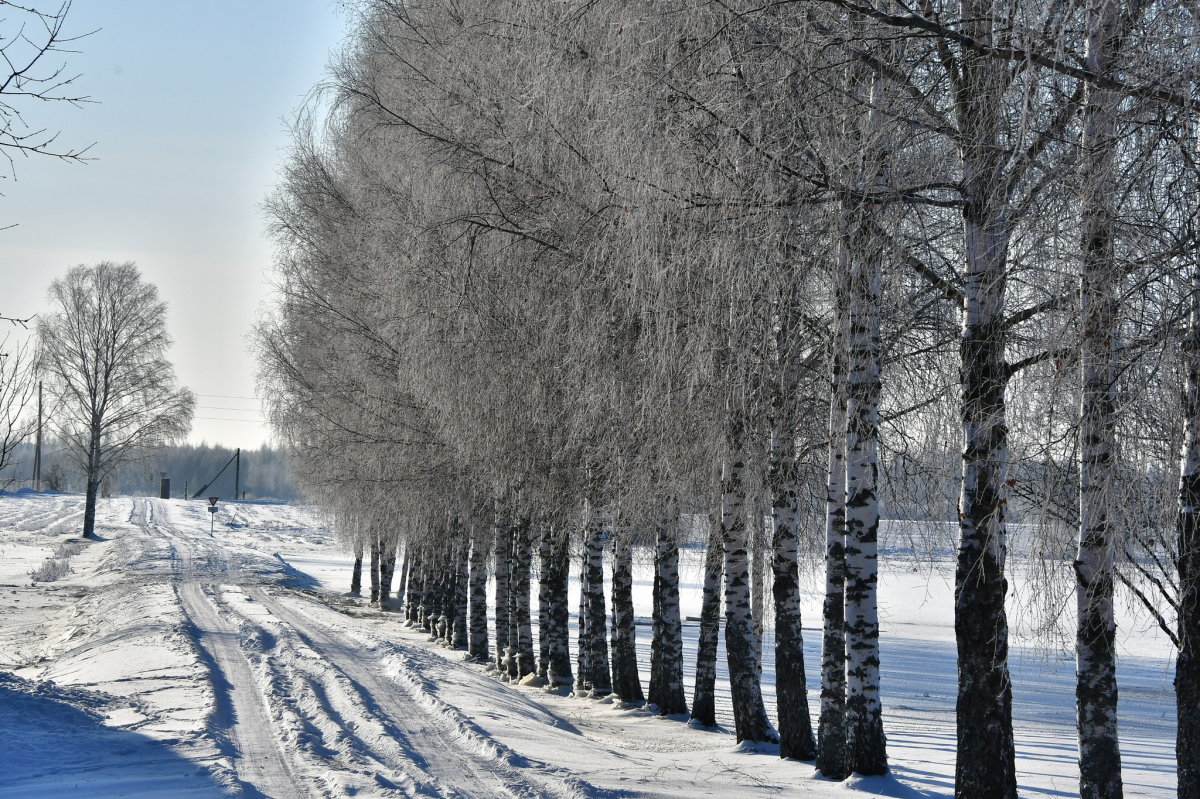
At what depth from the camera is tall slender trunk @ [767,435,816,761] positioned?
986cm

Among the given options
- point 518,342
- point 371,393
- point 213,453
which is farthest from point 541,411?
point 213,453

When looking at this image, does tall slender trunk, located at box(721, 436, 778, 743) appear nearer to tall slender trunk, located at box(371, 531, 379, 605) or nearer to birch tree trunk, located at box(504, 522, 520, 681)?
birch tree trunk, located at box(504, 522, 520, 681)

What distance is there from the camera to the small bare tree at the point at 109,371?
45.2 m

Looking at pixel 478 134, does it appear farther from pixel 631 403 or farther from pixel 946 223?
pixel 946 223

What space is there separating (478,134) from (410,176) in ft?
10.4

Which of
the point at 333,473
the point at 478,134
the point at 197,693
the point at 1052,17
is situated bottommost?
the point at 197,693

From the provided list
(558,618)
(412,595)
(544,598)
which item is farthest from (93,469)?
(558,618)

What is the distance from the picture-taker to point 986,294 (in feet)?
21.1

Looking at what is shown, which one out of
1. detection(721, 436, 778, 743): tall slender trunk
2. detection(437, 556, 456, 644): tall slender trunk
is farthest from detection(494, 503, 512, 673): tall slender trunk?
detection(721, 436, 778, 743): tall slender trunk

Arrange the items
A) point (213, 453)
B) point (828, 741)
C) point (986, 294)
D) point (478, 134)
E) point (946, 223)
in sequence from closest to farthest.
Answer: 1. point (986, 294)
2. point (946, 223)
3. point (828, 741)
4. point (478, 134)
5. point (213, 453)

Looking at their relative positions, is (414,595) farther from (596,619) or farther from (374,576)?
(596,619)

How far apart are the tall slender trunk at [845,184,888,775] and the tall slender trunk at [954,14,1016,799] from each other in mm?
1206

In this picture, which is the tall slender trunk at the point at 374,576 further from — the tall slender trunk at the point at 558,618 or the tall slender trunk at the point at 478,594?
the tall slender trunk at the point at 558,618

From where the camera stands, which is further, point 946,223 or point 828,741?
point 828,741
